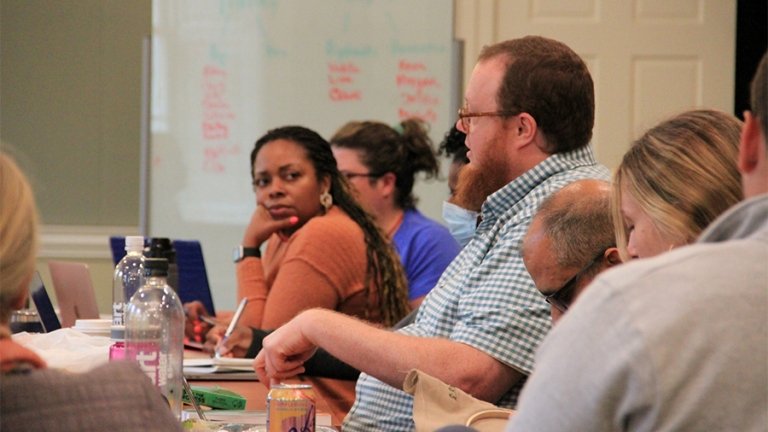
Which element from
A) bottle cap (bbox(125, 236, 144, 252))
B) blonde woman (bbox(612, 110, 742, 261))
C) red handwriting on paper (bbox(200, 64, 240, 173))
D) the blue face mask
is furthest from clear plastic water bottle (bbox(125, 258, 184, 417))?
red handwriting on paper (bbox(200, 64, 240, 173))

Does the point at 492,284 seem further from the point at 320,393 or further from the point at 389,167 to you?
the point at 389,167

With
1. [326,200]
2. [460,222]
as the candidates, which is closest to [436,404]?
[460,222]

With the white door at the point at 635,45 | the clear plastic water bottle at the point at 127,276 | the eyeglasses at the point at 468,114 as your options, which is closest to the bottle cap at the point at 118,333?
the clear plastic water bottle at the point at 127,276

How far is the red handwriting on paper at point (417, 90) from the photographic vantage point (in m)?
4.61

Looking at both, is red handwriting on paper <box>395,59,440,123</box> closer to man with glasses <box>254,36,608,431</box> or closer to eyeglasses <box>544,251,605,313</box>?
man with glasses <box>254,36,608,431</box>

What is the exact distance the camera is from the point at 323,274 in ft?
9.50

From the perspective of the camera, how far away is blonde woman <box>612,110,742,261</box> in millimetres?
1427

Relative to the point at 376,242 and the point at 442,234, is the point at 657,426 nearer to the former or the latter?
the point at 376,242

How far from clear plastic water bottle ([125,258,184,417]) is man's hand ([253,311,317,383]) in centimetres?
16

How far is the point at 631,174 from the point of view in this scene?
4.90ft

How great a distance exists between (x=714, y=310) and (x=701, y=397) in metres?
0.07

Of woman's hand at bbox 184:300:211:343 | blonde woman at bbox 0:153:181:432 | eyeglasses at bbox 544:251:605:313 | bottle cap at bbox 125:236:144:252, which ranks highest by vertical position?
blonde woman at bbox 0:153:181:432

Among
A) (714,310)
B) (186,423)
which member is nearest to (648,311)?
(714,310)

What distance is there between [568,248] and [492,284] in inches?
9.4
